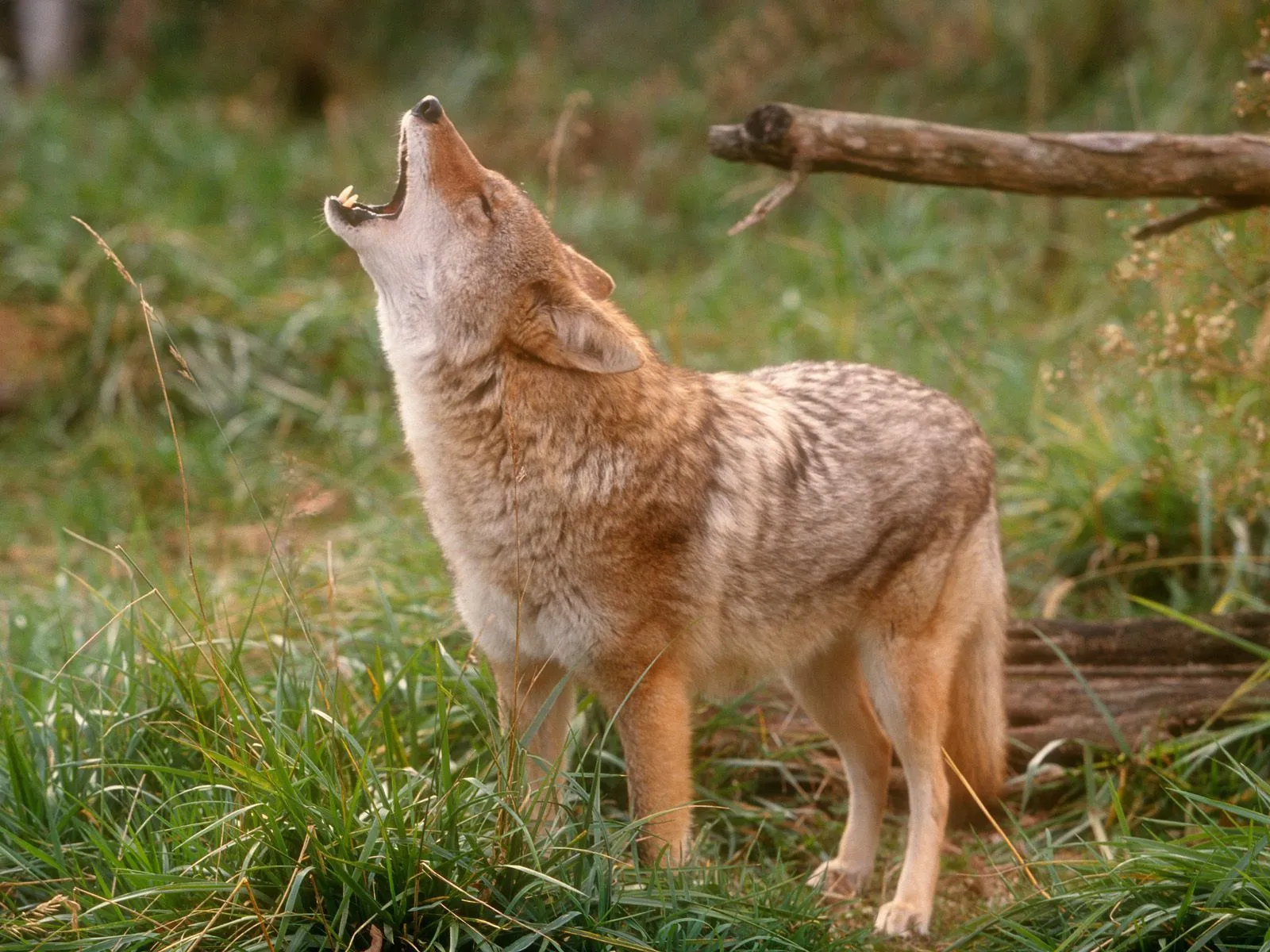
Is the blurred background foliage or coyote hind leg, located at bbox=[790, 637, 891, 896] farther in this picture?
the blurred background foliage

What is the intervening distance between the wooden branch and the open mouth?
0.89m

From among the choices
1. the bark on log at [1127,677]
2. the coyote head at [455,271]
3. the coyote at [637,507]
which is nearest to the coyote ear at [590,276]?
the coyote at [637,507]

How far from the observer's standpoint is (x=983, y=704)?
4141 millimetres

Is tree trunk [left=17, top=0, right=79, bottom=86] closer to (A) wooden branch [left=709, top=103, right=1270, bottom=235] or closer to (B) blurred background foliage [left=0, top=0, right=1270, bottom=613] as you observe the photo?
(B) blurred background foliage [left=0, top=0, right=1270, bottom=613]

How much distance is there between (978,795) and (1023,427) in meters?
2.67

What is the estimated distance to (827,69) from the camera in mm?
11484

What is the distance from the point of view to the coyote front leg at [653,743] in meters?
3.39

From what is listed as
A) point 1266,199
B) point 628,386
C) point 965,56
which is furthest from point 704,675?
point 965,56

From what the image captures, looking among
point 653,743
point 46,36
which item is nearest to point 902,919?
point 653,743

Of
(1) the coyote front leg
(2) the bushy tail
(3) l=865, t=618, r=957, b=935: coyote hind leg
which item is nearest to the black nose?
(1) the coyote front leg

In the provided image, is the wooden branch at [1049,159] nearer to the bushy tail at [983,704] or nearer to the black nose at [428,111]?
the black nose at [428,111]

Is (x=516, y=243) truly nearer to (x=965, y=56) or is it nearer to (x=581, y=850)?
(x=581, y=850)

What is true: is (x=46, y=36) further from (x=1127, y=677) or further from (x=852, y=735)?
(x=1127, y=677)

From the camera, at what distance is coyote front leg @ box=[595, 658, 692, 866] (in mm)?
3389
